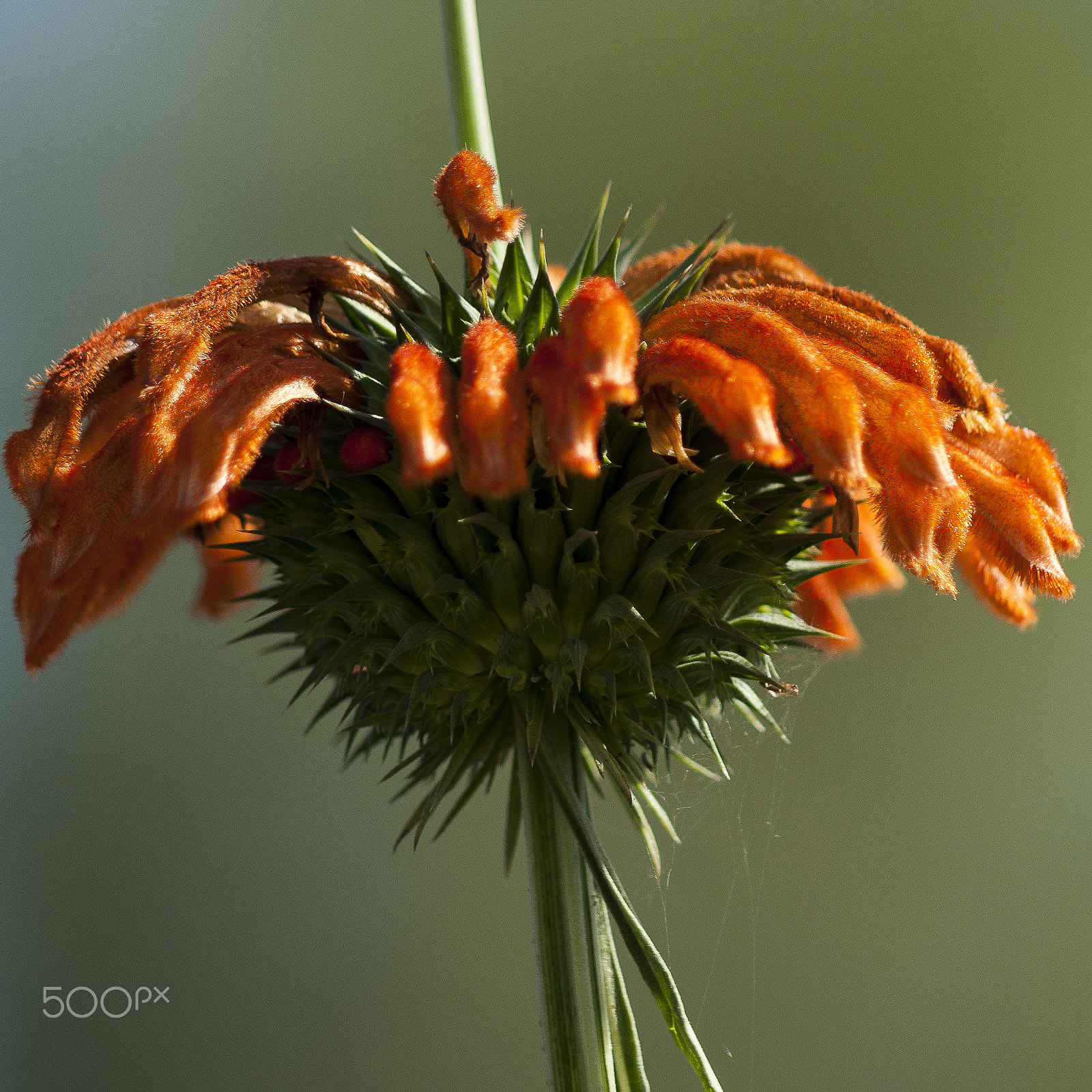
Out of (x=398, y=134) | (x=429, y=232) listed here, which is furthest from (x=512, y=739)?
A: (x=398, y=134)

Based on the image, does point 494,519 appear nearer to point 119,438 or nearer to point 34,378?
point 119,438

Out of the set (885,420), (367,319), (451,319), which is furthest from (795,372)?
(367,319)

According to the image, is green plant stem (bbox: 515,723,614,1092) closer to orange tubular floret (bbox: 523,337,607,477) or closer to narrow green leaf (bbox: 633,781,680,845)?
narrow green leaf (bbox: 633,781,680,845)

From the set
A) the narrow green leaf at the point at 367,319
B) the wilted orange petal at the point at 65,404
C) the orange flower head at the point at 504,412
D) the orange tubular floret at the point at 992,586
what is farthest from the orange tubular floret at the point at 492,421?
the orange tubular floret at the point at 992,586

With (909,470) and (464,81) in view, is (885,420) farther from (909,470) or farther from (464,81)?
(464,81)

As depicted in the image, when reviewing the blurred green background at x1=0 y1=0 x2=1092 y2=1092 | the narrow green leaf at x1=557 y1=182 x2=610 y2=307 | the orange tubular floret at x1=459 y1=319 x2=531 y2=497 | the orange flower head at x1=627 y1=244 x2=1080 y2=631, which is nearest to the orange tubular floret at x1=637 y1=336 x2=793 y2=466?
the orange flower head at x1=627 y1=244 x2=1080 y2=631

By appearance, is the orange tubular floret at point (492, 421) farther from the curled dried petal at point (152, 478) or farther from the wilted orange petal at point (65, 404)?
the wilted orange petal at point (65, 404)
